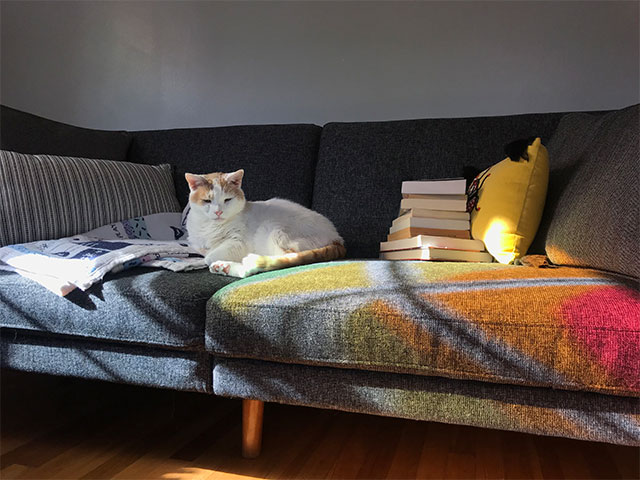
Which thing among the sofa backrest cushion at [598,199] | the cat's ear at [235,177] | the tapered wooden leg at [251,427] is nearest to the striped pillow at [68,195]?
the cat's ear at [235,177]

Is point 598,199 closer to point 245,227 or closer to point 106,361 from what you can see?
point 245,227

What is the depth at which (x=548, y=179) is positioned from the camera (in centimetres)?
156

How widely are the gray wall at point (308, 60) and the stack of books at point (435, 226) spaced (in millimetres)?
848

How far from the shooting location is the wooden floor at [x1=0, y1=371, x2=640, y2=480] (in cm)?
129

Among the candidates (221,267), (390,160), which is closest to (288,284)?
(221,267)

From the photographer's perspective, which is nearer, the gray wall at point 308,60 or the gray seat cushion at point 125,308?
the gray seat cushion at point 125,308

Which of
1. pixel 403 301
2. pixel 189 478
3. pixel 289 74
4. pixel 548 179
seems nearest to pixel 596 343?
pixel 403 301

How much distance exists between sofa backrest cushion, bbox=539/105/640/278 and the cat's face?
36.1 inches

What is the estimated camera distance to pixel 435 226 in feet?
5.28

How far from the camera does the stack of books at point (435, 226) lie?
1.55 meters

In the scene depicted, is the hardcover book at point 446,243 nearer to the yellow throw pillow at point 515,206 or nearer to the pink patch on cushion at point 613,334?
the yellow throw pillow at point 515,206

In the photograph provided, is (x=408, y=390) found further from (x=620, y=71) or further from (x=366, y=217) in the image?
(x=620, y=71)

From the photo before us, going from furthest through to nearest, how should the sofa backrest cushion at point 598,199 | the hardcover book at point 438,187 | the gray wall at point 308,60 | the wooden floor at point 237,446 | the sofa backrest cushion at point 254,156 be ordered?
the gray wall at point 308,60 → the sofa backrest cushion at point 254,156 → the hardcover book at point 438,187 → the wooden floor at point 237,446 → the sofa backrest cushion at point 598,199

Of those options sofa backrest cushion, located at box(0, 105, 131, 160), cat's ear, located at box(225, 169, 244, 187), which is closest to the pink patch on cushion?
cat's ear, located at box(225, 169, 244, 187)
